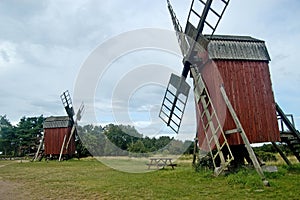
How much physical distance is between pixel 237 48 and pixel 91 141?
137ft

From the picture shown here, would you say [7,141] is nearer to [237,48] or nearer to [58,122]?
[58,122]

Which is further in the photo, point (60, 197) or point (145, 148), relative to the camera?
point (145, 148)

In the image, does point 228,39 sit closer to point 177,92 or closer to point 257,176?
point 177,92

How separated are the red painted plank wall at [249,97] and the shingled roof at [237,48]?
256 millimetres

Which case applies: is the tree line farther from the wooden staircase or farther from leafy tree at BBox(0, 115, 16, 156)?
the wooden staircase

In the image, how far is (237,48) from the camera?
Result: 1438 centimetres

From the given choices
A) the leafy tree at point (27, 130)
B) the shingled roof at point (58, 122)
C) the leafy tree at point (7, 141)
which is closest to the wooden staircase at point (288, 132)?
the shingled roof at point (58, 122)

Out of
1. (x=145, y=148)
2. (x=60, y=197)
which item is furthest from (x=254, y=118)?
(x=145, y=148)

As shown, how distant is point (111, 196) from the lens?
9.08 meters

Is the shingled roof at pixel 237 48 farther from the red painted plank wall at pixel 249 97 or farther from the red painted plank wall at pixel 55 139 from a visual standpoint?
the red painted plank wall at pixel 55 139

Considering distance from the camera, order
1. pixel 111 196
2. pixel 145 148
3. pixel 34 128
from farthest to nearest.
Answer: pixel 34 128, pixel 145 148, pixel 111 196

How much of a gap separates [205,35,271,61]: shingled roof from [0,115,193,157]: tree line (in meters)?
17.8

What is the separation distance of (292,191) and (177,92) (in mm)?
11354

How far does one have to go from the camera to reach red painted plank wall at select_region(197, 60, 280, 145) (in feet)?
44.9
